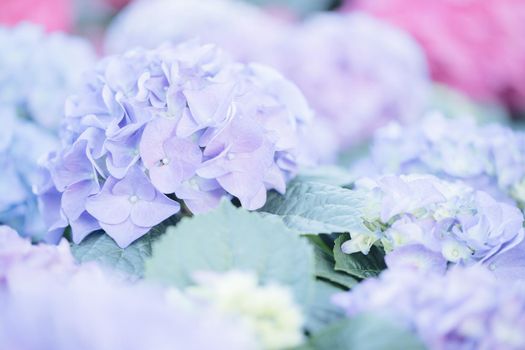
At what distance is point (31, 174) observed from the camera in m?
0.81

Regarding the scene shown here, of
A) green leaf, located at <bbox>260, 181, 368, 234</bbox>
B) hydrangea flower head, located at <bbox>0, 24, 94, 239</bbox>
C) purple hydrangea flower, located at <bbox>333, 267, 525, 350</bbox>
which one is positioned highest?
purple hydrangea flower, located at <bbox>333, 267, 525, 350</bbox>

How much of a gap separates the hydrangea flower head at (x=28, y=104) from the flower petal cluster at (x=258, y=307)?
15.0 inches

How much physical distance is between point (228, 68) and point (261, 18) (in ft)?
2.94

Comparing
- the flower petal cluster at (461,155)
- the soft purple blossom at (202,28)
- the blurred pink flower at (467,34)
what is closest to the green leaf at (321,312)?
the flower petal cluster at (461,155)

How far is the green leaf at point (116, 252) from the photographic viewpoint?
610 millimetres

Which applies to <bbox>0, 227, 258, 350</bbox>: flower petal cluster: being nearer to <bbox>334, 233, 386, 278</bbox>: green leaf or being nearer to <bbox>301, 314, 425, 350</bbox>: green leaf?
<bbox>301, 314, 425, 350</bbox>: green leaf

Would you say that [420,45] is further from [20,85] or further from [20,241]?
[20,241]

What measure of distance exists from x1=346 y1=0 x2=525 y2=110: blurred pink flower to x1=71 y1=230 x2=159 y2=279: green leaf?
1190mm

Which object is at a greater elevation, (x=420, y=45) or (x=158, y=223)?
(x=158, y=223)

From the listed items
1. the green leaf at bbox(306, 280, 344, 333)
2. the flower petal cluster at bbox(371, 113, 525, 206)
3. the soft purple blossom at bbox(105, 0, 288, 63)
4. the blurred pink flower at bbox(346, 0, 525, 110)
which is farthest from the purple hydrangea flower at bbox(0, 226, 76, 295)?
the blurred pink flower at bbox(346, 0, 525, 110)

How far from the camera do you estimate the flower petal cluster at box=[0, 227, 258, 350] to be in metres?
0.40

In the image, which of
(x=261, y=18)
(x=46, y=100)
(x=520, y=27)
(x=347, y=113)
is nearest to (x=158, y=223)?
(x=46, y=100)

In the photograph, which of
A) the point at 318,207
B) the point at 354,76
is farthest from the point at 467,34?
the point at 318,207

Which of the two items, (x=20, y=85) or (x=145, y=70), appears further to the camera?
(x=20, y=85)
